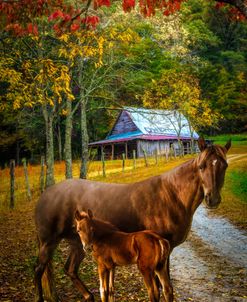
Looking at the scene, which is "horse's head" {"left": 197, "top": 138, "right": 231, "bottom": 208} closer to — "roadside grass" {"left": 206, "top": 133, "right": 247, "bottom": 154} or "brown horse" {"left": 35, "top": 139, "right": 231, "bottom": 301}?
"brown horse" {"left": 35, "top": 139, "right": 231, "bottom": 301}

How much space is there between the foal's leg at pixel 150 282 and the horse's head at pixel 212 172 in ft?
4.10

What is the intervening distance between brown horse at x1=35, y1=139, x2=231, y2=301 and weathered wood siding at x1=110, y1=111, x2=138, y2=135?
177ft

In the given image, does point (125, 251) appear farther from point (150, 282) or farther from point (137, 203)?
point (137, 203)

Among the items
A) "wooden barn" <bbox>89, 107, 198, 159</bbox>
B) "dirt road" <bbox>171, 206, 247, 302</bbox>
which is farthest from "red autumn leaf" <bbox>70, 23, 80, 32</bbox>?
Result: "wooden barn" <bbox>89, 107, 198, 159</bbox>

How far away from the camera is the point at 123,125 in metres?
62.7

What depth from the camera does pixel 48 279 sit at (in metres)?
7.36

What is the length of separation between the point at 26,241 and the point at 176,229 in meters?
8.85

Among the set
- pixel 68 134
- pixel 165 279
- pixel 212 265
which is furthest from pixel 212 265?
pixel 68 134

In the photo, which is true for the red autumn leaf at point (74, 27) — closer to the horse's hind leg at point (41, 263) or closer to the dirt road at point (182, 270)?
the horse's hind leg at point (41, 263)

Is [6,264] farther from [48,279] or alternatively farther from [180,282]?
[180,282]

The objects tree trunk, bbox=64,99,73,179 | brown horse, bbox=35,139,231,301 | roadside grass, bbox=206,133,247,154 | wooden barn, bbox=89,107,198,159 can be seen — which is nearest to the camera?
brown horse, bbox=35,139,231,301

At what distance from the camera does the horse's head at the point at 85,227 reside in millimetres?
5625

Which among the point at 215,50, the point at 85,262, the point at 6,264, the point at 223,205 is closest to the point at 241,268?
the point at 85,262

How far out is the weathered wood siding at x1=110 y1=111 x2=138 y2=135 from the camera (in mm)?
61625
